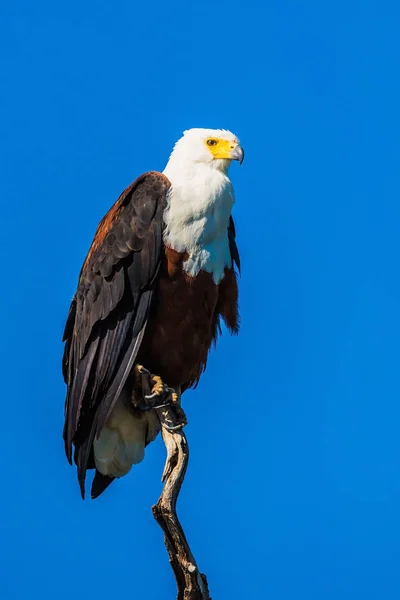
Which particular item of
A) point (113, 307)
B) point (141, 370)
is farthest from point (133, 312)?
point (141, 370)

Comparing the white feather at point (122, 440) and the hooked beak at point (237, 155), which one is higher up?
the hooked beak at point (237, 155)

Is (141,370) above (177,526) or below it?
above

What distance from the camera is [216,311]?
25.1 feet

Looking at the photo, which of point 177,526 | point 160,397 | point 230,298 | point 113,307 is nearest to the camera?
point 177,526

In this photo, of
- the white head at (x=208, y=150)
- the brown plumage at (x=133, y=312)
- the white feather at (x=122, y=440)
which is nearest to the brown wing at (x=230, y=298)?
the brown plumage at (x=133, y=312)

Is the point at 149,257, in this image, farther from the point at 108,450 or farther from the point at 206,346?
the point at 108,450

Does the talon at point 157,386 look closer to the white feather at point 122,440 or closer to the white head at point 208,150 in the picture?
the white feather at point 122,440

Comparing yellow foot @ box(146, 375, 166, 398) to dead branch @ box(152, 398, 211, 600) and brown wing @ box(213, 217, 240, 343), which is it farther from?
brown wing @ box(213, 217, 240, 343)

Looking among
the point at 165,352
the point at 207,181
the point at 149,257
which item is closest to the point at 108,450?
the point at 165,352

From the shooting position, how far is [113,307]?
7.35m

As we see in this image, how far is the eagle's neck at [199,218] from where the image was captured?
23.7 feet

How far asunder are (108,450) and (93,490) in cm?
35

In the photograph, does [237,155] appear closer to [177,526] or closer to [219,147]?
[219,147]

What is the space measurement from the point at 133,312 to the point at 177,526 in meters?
1.51
